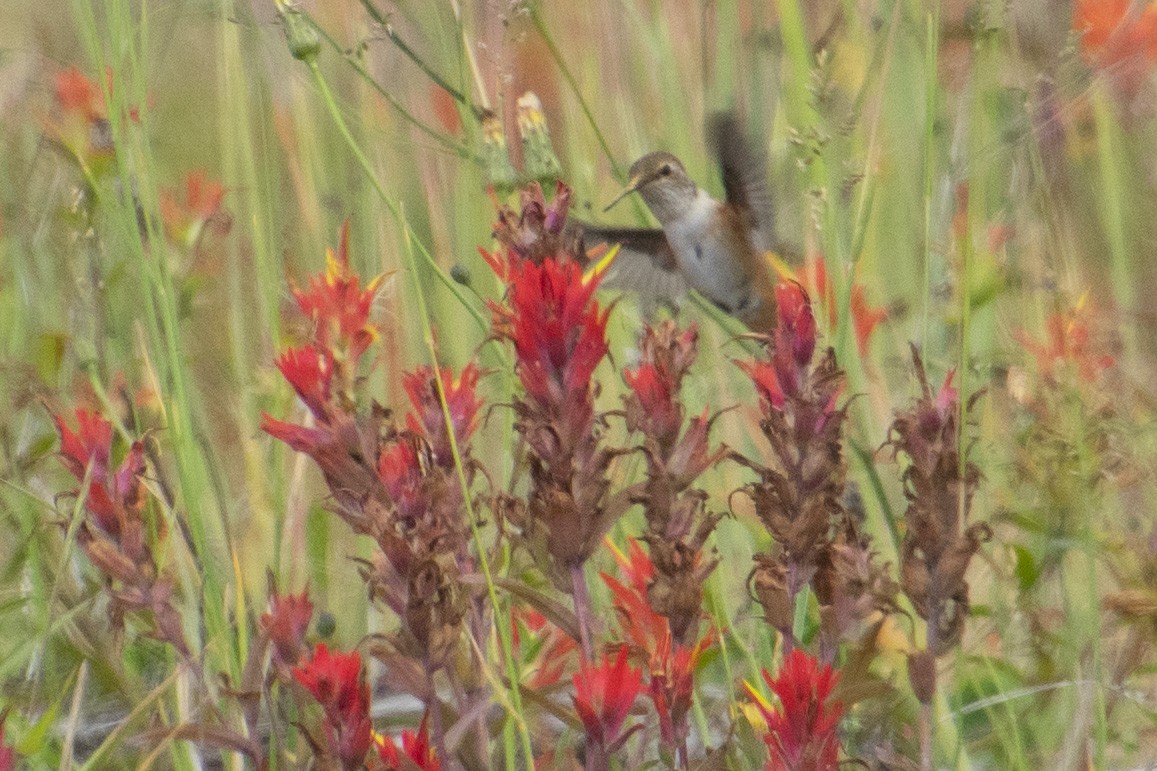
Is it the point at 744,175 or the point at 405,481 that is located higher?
the point at 744,175

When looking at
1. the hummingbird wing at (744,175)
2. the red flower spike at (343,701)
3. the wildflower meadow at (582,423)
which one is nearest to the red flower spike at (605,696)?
the wildflower meadow at (582,423)

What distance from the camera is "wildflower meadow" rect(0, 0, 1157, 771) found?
0.71 metres

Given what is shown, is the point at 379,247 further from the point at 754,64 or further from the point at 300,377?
the point at 300,377

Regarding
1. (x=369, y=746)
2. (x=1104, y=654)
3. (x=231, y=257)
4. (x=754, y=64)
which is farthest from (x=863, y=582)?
(x=754, y=64)

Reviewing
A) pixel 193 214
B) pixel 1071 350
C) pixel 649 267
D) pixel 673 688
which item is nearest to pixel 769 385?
pixel 673 688

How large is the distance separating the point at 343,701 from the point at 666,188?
1081 millimetres

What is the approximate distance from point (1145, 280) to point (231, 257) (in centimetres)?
111

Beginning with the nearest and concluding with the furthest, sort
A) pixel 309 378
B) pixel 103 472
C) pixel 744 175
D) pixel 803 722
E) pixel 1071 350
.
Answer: pixel 803 722
pixel 309 378
pixel 103 472
pixel 1071 350
pixel 744 175

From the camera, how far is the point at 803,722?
0.66 m

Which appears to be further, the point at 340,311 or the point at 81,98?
the point at 81,98

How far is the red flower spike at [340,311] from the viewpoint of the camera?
2.72 ft

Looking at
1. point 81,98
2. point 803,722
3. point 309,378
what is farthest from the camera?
point 81,98

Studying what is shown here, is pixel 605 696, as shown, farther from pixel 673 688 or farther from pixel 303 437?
pixel 303 437

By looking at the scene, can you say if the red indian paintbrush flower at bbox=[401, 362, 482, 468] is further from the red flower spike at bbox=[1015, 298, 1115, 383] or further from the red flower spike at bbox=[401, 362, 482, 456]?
the red flower spike at bbox=[1015, 298, 1115, 383]
